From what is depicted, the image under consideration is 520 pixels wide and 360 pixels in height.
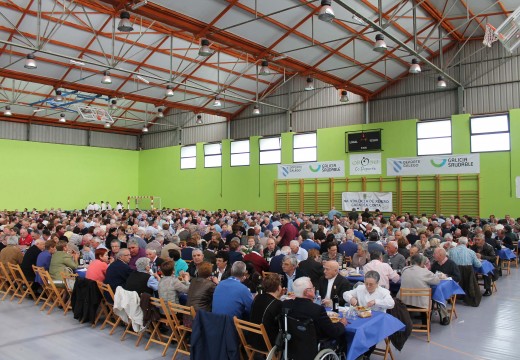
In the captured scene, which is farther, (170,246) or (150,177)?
(150,177)

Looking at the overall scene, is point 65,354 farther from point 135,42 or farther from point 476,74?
point 476,74

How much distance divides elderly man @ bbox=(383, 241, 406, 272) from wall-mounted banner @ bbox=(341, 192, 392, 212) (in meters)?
13.1

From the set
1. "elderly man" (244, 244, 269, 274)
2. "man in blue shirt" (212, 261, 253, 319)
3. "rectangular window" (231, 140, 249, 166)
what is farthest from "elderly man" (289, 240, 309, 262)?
"rectangular window" (231, 140, 249, 166)

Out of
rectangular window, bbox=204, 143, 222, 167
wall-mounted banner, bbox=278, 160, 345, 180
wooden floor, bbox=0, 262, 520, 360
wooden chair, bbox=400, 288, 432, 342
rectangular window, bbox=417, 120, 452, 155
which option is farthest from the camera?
rectangular window, bbox=204, 143, 222, 167

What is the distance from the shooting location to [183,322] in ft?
18.4

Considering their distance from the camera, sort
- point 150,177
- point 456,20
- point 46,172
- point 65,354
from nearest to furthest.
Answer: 1. point 65,354
2. point 456,20
3. point 46,172
4. point 150,177

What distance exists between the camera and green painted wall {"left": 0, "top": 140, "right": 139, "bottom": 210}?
26.8m

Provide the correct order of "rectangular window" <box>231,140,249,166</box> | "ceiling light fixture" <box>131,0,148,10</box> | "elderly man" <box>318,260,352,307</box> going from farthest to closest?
1. "rectangular window" <box>231,140,249,166</box>
2. "ceiling light fixture" <box>131,0,148,10</box>
3. "elderly man" <box>318,260,352,307</box>

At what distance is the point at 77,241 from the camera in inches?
438

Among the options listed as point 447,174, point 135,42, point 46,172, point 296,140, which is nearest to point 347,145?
point 296,140

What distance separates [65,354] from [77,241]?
572 centimetres

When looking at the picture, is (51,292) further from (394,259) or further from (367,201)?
(367,201)

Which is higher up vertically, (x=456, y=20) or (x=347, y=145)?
(x=456, y=20)

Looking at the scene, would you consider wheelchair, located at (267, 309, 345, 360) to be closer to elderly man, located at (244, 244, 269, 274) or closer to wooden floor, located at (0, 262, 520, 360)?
wooden floor, located at (0, 262, 520, 360)
